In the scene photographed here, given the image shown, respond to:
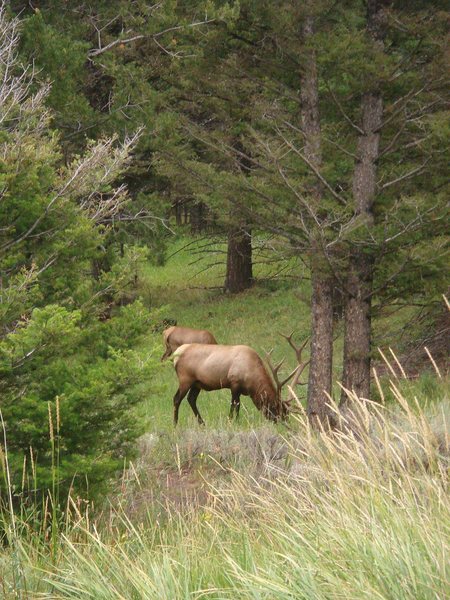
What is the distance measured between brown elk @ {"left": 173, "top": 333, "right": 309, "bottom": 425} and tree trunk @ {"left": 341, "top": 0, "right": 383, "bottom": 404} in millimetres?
754

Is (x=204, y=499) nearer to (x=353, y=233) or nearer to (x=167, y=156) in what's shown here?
(x=353, y=233)

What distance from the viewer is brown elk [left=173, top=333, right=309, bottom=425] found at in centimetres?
1369

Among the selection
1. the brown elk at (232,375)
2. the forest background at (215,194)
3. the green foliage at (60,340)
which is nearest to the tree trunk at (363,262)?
→ the forest background at (215,194)

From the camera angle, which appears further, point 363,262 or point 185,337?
point 185,337

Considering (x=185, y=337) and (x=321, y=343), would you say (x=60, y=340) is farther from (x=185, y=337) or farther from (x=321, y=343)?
(x=185, y=337)

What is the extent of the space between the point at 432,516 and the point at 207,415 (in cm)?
1219

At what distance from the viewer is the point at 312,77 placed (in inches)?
515

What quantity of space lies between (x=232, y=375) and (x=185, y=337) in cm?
507

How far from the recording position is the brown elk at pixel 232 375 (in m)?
13.7

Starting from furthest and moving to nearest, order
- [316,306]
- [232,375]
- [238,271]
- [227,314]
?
1. [238,271]
2. [227,314]
3. [232,375]
4. [316,306]

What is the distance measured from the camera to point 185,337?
19203mm

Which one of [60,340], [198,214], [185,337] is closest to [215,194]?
[185,337]

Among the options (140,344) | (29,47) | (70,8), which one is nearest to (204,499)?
(140,344)

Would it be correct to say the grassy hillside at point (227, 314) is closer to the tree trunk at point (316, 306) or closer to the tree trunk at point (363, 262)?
the tree trunk at point (316, 306)
